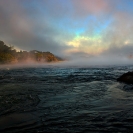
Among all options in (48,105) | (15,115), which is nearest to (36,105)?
(48,105)

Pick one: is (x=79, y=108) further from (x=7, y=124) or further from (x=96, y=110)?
(x=7, y=124)

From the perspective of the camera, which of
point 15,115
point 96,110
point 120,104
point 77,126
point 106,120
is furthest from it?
point 120,104

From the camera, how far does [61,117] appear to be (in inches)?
297

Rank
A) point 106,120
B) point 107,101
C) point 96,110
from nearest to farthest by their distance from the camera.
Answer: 1. point 106,120
2. point 96,110
3. point 107,101

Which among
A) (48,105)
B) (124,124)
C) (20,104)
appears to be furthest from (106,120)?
(20,104)

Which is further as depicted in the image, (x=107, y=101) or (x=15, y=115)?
(x=107, y=101)

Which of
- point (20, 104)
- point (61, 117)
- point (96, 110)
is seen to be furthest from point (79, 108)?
point (20, 104)

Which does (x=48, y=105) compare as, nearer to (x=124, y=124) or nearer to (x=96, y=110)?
(x=96, y=110)

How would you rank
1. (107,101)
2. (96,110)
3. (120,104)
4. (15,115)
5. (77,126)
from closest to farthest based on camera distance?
(77,126)
(15,115)
(96,110)
(120,104)
(107,101)

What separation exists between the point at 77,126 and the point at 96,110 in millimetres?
2199

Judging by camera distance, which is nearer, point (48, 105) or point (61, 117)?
point (61, 117)

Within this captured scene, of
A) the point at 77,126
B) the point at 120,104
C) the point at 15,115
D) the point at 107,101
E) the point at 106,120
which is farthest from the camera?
the point at 107,101

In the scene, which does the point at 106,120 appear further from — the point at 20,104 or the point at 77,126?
the point at 20,104

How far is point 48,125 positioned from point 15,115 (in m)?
1.91
